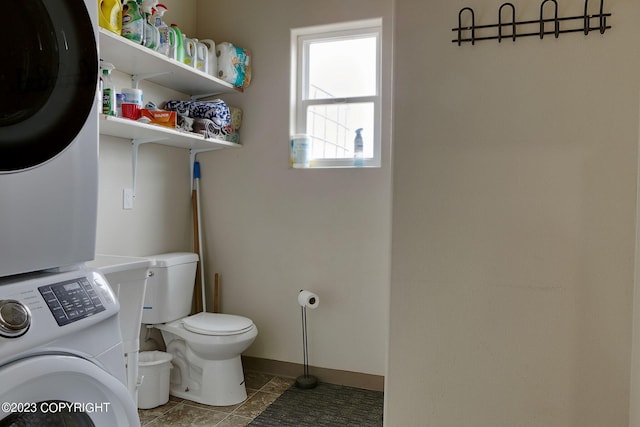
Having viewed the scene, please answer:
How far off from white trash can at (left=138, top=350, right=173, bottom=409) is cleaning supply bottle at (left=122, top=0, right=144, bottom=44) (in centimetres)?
161

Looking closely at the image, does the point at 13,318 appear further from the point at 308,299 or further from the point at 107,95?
the point at 308,299

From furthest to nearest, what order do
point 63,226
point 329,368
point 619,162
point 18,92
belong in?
point 329,368 → point 619,162 → point 63,226 → point 18,92

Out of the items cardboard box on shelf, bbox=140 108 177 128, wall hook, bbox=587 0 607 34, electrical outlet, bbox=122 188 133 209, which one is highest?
wall hook, bbox=587 0 607 34

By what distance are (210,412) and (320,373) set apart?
28.3 inches

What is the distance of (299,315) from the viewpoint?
9.37 feet

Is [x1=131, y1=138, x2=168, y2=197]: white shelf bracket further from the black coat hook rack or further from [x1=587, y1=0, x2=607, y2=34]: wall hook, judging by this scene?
[x1=587, y1=0, x2=607, y2=34]: wall hook

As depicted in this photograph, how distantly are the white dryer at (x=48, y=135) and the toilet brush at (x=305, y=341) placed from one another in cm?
170

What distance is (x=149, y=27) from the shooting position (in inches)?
86.9

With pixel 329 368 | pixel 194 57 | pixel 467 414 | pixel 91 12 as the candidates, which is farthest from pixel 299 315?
pixel 91 12

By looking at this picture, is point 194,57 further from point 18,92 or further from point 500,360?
point 500,360

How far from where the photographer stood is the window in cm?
279

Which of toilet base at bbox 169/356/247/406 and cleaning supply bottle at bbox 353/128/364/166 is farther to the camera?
cleaning supply bottle at bbox 353/128/364/166

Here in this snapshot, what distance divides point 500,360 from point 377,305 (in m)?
1.11

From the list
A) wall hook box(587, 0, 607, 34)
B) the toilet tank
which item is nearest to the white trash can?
the toilet tank
